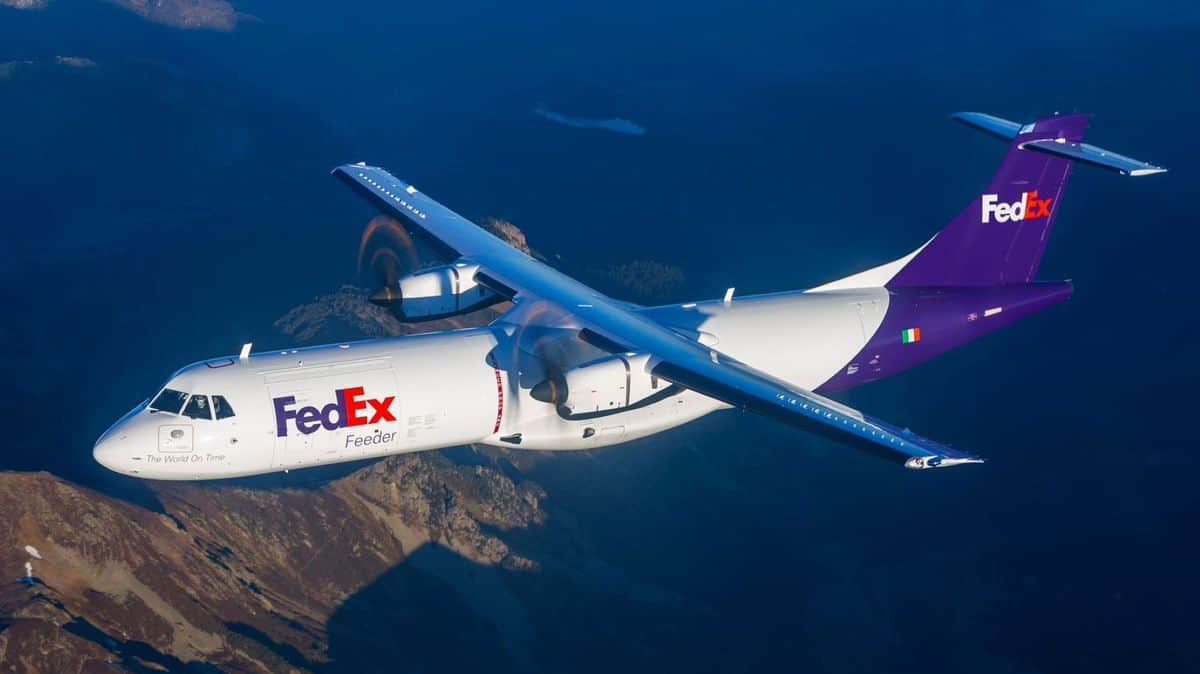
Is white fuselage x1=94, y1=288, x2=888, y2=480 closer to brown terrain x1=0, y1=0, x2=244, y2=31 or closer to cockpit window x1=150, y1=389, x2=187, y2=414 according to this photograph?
cockpit window x1=150, y1=389, x2=187, y2=414

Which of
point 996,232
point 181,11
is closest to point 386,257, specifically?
point 996,232

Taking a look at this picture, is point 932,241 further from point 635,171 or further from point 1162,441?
point 635,171

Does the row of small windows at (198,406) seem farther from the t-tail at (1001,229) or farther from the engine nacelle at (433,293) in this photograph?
the t-tail at (1001,229)

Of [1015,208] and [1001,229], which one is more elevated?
[1015,208]

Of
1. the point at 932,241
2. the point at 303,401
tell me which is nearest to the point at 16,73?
the point at 303,401

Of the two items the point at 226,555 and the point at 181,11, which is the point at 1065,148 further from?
the point at 181,11

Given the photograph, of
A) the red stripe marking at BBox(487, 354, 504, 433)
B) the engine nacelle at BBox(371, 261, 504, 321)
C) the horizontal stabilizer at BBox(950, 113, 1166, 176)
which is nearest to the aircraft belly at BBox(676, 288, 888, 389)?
the red stripe marking at BBox(487, 354, 504, 433)
